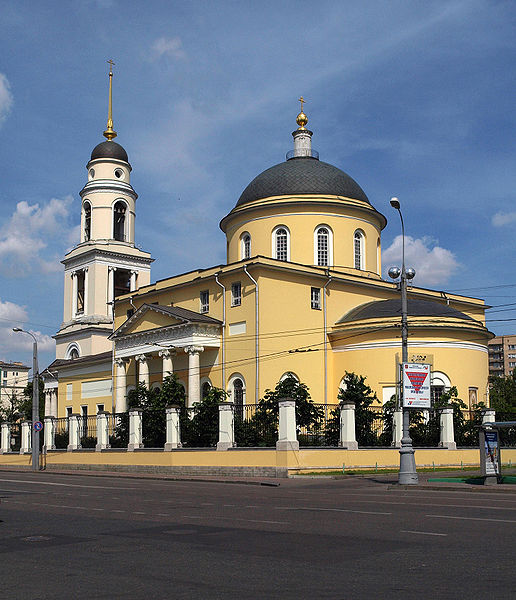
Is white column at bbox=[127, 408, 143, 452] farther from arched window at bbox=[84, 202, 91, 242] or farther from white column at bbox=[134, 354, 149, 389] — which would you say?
arched window at bbox=[84, 202, 91, 242]

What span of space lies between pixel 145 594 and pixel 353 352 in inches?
1402

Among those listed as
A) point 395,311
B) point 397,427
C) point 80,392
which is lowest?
point 397,427

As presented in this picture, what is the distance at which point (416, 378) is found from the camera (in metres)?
26.1

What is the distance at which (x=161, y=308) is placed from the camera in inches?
1734

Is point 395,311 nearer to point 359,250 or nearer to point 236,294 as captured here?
point 359,250

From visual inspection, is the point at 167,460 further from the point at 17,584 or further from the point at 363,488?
the point at 17,584

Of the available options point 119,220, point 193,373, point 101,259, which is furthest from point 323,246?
point 119,220

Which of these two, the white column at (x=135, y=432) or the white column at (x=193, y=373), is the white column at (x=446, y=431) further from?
the white column at (x=135, y=432)

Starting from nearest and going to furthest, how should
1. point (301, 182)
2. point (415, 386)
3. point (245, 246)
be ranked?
point (415, 386) < point (301, 182) < point (245, 246)

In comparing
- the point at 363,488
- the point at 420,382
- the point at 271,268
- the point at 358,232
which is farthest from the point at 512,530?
the point at 358,232

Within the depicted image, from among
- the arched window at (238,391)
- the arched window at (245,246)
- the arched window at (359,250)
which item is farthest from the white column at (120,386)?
the arched window at (359,250)

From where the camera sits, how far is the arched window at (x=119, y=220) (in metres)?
68.6

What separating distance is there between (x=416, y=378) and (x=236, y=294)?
17.7 m

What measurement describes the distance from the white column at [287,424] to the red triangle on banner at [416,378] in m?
5.78
